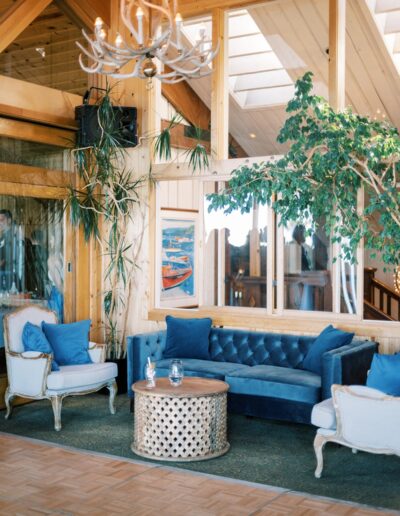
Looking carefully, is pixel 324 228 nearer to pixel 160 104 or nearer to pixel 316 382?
pixel 316 382

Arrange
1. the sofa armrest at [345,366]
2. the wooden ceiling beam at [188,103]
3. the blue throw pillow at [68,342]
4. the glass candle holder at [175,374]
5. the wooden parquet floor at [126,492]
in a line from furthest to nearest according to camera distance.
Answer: the wooden ceiling beam at [188,103]
the blue throw pillow at [68,342]
the sofa armrest at [345,366]
the glass candle holder at [175,374]
the wooden parquet floor at [126,492]

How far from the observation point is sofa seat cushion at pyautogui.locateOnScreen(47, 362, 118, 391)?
622 centimetres

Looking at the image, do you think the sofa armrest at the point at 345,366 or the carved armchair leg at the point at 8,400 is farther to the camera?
the carved armchair leg at the point at 8,400

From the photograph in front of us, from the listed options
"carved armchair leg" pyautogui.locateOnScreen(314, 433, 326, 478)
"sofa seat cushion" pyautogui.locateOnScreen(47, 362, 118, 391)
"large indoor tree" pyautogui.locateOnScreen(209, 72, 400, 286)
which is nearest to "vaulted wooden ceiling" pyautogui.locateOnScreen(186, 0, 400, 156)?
"large indoor tree" pyautogui.locateOnScreen(209, 72, 400, 286)

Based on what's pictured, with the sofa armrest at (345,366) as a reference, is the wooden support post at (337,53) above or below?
above

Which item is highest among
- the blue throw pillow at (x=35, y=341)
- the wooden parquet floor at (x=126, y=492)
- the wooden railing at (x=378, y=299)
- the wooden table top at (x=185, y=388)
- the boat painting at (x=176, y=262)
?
the boat painting at (x=176, y=262)

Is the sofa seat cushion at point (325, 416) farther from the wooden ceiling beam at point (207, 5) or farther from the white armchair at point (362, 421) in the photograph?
the wooden ceiling beam at point (207, 5)

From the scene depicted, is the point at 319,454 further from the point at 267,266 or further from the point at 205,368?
the point at 267,266

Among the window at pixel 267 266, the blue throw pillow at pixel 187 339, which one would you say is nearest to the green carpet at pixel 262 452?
the blue throw pillow at pixel 187 339

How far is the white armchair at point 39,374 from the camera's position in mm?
6223

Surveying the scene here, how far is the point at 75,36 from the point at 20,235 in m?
2.36

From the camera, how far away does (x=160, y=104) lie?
809 cm

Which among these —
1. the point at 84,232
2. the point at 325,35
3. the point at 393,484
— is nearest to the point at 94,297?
the point at 84,232

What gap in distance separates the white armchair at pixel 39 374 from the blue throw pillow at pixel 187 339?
66cm
